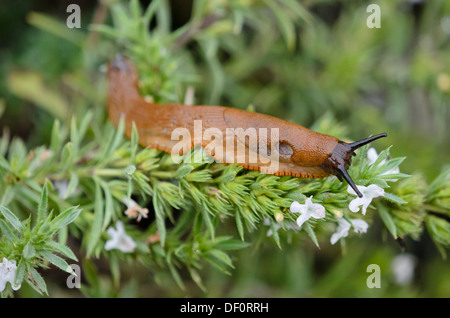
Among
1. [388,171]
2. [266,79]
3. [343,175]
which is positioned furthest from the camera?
[266,79]

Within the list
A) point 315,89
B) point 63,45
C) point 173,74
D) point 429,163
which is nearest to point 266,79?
point 315,89

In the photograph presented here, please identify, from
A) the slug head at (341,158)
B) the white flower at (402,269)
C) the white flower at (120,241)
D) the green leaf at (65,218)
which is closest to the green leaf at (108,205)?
the white flower at (120,241)

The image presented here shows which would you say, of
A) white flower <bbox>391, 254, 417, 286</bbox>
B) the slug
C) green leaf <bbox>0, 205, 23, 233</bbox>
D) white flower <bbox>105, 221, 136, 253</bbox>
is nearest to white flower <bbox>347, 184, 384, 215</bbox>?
the slug

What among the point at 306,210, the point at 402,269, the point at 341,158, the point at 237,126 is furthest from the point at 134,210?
the point at 402,269

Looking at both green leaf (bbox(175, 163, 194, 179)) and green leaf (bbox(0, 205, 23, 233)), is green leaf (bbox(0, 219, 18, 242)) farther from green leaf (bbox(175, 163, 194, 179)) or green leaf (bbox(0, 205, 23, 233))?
green leaf (bbox(175, 163, 194, 179))
